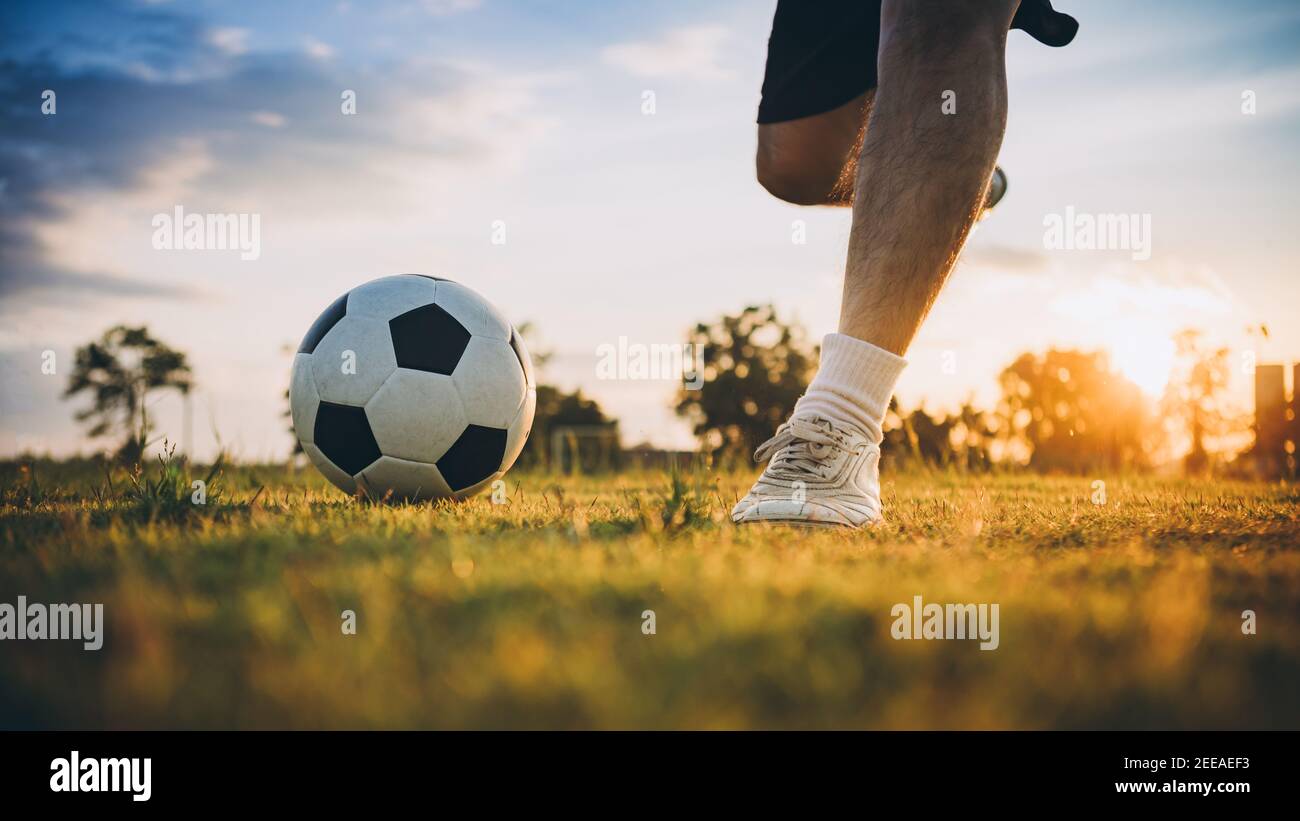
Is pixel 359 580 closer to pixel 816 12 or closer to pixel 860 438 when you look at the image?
pixel 860 438

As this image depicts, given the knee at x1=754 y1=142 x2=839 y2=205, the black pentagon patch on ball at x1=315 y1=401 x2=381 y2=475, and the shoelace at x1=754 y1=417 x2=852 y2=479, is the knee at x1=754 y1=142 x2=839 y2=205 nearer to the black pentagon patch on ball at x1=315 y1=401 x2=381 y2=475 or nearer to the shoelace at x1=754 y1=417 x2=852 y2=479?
the shoelace at x1=754 y1=417 x2=852 y2=479

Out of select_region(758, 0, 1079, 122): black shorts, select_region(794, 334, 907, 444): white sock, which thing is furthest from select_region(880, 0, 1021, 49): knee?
select_region(758, 0, 1079, 122): black shorts

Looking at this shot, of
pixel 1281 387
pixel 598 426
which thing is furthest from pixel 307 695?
pixel 598 426

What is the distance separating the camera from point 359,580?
1.46 metres

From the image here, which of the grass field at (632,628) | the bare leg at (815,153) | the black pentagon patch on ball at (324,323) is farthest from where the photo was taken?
the bare leg at (815,153)

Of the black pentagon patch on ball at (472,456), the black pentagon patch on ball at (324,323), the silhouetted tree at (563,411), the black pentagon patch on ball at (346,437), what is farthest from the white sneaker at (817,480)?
the silhouetted tree at (563,411)

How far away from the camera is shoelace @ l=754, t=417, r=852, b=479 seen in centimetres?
259

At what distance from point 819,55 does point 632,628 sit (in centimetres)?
327

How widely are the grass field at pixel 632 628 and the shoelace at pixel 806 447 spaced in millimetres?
354

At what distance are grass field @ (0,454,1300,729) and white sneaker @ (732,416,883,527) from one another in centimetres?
20

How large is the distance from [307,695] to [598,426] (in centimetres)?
3939

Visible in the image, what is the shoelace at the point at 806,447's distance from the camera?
2586 mm

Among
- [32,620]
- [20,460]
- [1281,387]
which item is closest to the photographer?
[32,620]

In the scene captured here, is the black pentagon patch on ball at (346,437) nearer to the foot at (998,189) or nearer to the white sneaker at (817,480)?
the white sneaker at (817,480)
